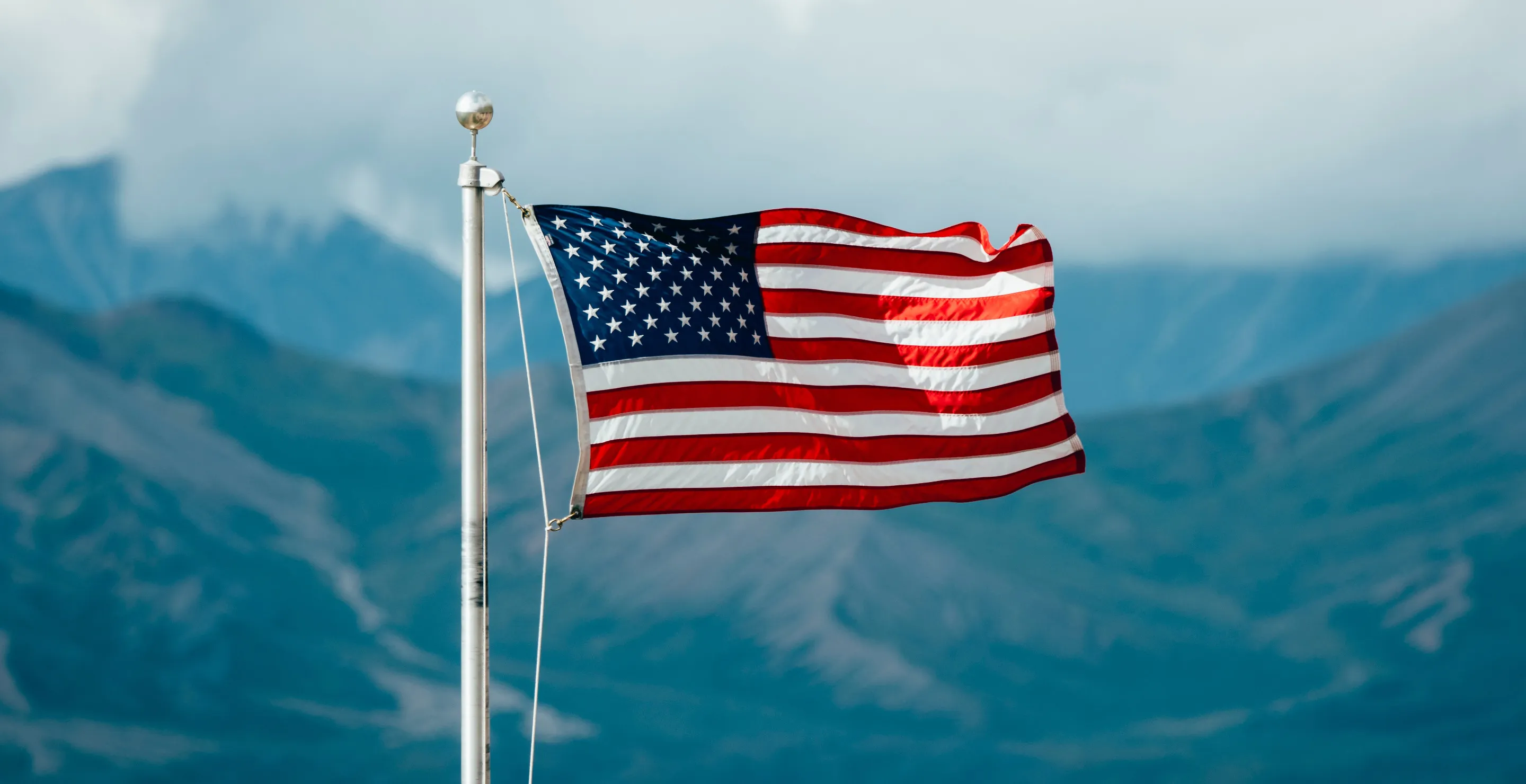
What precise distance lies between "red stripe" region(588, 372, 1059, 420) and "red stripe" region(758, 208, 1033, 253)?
5.06 feet

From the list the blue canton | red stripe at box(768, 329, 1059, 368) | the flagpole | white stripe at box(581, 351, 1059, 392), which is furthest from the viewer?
red stripe at box(768, 329, 1059, 368)

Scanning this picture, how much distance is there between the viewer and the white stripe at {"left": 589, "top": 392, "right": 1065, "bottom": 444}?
14.8 meters

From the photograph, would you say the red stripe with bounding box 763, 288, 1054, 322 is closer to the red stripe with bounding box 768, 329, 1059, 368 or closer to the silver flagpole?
the red stripe with bounding box 768, 329, 1059, 368

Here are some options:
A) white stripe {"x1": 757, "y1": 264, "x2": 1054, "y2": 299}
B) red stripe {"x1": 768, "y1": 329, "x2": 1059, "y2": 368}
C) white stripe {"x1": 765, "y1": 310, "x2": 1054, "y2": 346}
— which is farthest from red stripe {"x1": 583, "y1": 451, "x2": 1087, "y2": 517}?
white stripe {"x1": 757, "y1": 264, "x2": 1054, "y2": 299}

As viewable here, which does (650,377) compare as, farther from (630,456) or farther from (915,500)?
(915,500)

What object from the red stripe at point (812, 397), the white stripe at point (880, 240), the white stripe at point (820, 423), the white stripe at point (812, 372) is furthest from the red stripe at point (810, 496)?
the white stripe at point (880, 240)

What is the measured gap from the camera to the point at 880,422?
16969 millimetres

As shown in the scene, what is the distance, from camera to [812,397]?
16.5 m

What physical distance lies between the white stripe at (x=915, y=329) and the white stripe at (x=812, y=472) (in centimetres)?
119

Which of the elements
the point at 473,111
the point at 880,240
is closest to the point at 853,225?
the point at 880,240

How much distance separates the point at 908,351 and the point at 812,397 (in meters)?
1.43

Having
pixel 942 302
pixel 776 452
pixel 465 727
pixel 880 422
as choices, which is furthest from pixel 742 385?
pixel 465 727

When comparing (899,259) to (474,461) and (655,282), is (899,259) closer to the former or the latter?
(655,282)

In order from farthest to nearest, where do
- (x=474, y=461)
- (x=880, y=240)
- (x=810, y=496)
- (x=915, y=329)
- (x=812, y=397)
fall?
1. (x=915, y=329)
2. (x=880, y=240)
3. (x=812, y=397)
4. (x=810, y=496)
5. (x=474, y=461)
